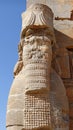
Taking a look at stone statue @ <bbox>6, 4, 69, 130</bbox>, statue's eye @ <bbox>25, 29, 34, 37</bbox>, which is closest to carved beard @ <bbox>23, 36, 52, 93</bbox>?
stone statue @ <bbox>6, 4, 69, 130</bbox>

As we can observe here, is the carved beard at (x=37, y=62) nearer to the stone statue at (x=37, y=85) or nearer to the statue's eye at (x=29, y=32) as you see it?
the stone statue at (x=37, y=85)

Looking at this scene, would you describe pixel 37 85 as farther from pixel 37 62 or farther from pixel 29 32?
pixel 29 32

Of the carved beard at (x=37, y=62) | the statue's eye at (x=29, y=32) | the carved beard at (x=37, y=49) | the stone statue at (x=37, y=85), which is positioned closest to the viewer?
the stone statue at (x=37, y=85)

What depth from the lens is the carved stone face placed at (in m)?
7.21

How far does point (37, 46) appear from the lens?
7324mm

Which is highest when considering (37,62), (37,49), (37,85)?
(37,49)

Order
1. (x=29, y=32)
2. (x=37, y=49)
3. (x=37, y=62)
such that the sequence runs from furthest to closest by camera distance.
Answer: (x=29, y=32)
(x=37, y=49)
(x=37, y=62)

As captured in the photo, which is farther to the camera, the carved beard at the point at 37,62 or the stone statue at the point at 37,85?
the carved beard at the point at 37,62

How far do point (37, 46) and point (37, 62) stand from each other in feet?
1.30

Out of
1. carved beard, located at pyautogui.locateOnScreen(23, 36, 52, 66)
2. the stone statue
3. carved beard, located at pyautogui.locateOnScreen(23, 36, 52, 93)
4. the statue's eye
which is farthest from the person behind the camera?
the statue's eye

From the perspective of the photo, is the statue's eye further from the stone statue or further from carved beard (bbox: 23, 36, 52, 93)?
carved beard (bbox: 23, 36, 52, 93)

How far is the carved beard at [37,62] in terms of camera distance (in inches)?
272

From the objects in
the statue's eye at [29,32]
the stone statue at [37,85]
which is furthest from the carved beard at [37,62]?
the statue's eye at [29,32]

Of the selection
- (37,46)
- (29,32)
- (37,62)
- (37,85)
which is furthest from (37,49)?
(37,85)
